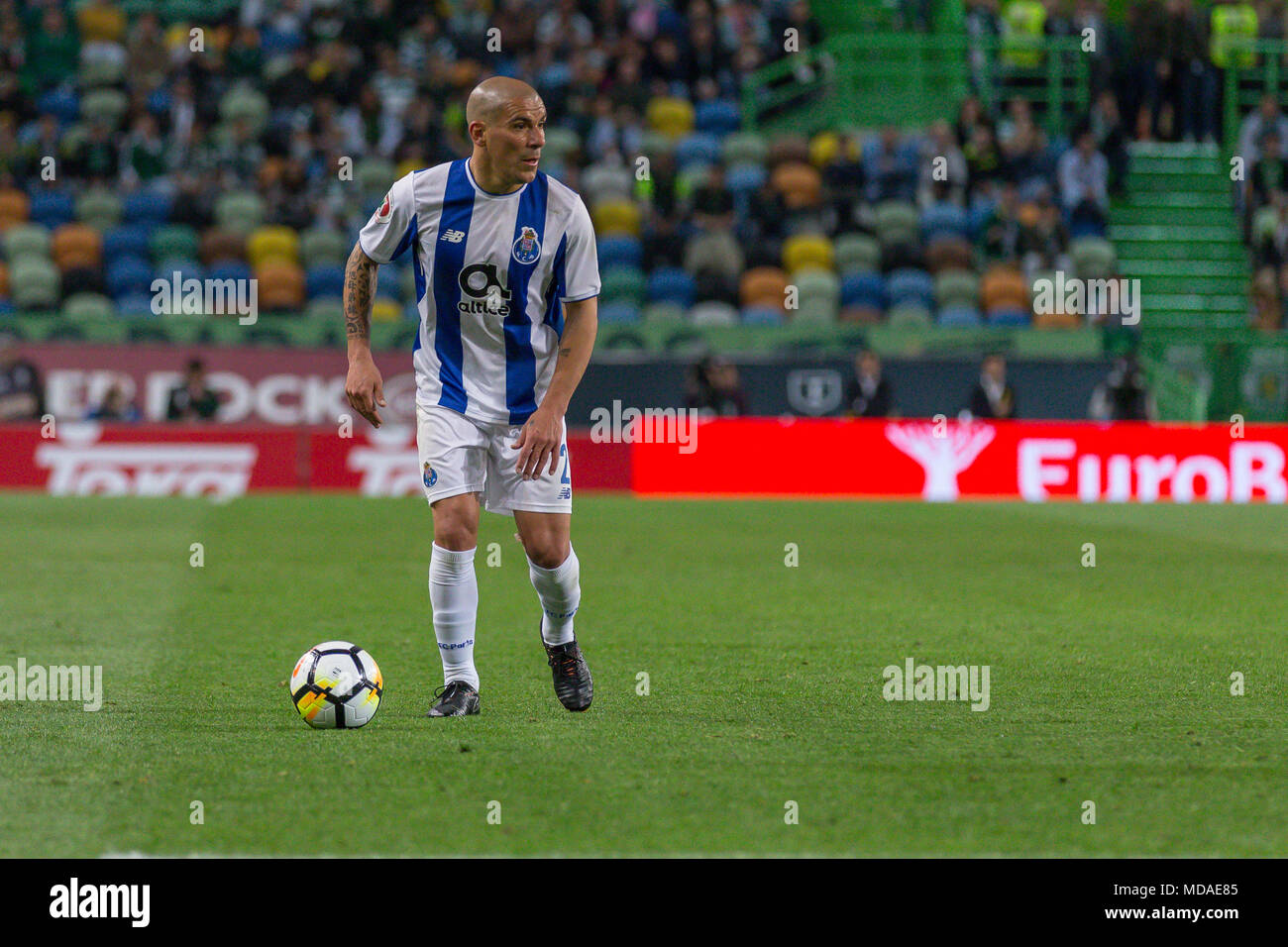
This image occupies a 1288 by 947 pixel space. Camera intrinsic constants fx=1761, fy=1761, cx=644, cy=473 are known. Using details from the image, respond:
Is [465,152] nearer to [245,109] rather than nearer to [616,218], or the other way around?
[616,218]

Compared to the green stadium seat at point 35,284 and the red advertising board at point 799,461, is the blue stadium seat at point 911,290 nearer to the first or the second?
the red advertising board at point 799,461

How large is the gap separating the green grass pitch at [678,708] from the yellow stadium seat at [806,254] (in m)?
9.51

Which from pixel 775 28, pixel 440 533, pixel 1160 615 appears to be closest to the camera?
pixel 440 533

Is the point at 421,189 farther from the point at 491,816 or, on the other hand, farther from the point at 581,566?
the point at 581,566

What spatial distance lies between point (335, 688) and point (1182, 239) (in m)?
21.7

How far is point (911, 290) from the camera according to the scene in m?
23.0

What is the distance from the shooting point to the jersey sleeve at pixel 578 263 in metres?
6.71

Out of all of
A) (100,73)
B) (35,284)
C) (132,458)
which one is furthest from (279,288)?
(100,73)

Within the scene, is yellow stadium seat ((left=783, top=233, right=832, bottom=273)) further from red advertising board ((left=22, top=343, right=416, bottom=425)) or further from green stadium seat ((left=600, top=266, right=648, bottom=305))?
red advertising board ((left=22, top=343, right=416, bottom=425))

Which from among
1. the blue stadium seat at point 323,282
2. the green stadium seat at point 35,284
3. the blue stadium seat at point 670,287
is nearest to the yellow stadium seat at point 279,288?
the blue stadium seat at point 323,282

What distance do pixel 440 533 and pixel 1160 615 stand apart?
5.20 m

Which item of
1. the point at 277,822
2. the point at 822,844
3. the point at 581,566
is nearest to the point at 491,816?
the point at 277,822

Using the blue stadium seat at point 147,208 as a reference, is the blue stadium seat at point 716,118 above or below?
above

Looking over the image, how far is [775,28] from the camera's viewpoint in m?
28.1
